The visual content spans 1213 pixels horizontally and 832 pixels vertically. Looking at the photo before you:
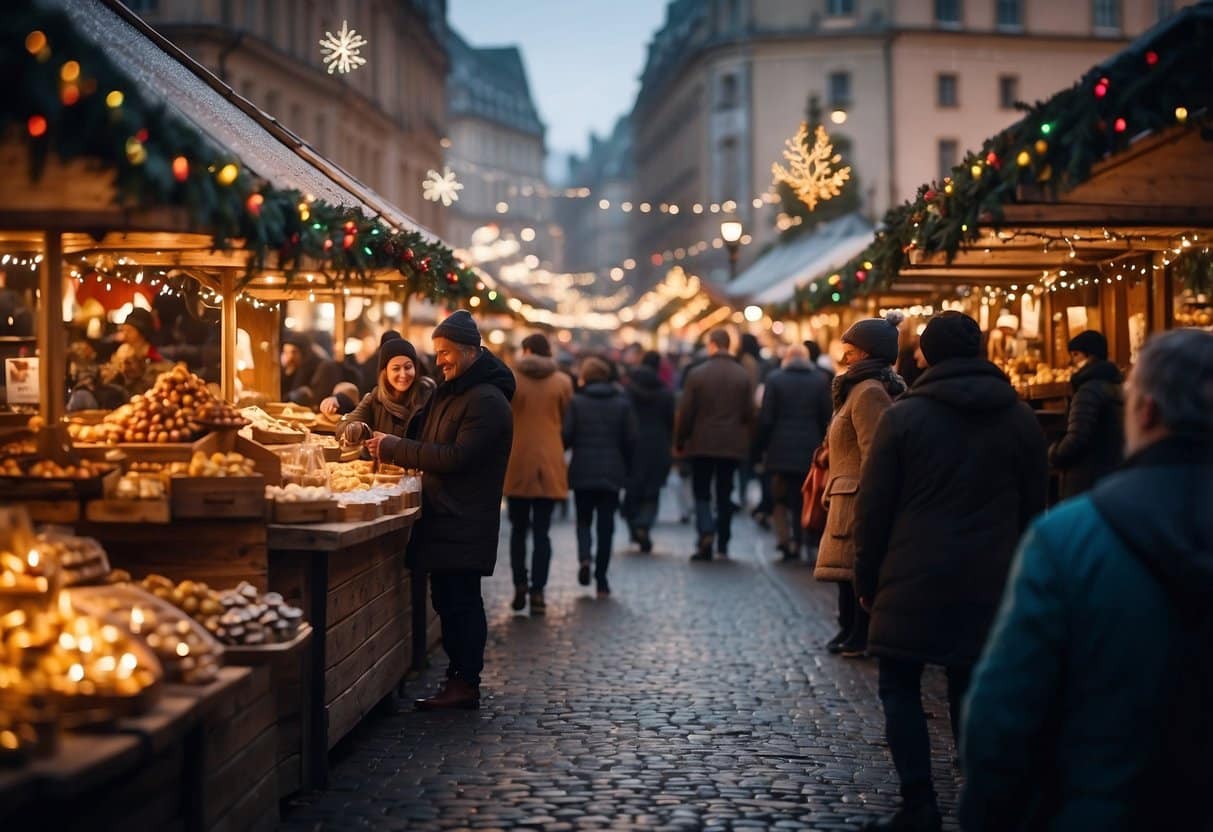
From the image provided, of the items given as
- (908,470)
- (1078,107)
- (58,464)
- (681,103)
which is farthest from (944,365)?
(681,103)

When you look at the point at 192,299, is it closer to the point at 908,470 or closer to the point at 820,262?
the point at 908,470

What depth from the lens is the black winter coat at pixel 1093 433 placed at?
12234mm

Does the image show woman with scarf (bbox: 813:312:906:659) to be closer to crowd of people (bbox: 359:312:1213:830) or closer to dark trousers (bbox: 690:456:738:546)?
crowd of people (bbox: 359:312:1213:830)

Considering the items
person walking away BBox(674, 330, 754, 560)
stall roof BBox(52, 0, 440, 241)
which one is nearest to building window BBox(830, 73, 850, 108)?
person walking away BBox(674, 330, 754, 560)

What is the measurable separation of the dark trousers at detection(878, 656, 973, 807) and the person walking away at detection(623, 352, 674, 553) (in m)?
13.4

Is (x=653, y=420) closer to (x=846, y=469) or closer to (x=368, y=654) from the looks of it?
(x=846, y=469)

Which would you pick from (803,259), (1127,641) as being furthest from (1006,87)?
(1127,641)

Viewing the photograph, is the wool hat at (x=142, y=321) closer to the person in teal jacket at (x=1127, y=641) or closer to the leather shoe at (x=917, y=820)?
the leather shoe at (x=917, y=820)

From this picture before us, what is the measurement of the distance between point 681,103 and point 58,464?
83379mm

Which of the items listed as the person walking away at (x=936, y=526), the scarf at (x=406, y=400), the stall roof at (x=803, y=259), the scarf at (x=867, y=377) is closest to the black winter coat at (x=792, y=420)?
the scarf at (x=406, y=400)

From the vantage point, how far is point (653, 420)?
21.4 m

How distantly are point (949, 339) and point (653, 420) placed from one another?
1413cm

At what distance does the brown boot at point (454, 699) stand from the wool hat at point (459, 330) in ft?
6.11

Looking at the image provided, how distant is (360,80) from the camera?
51281 millimetres
